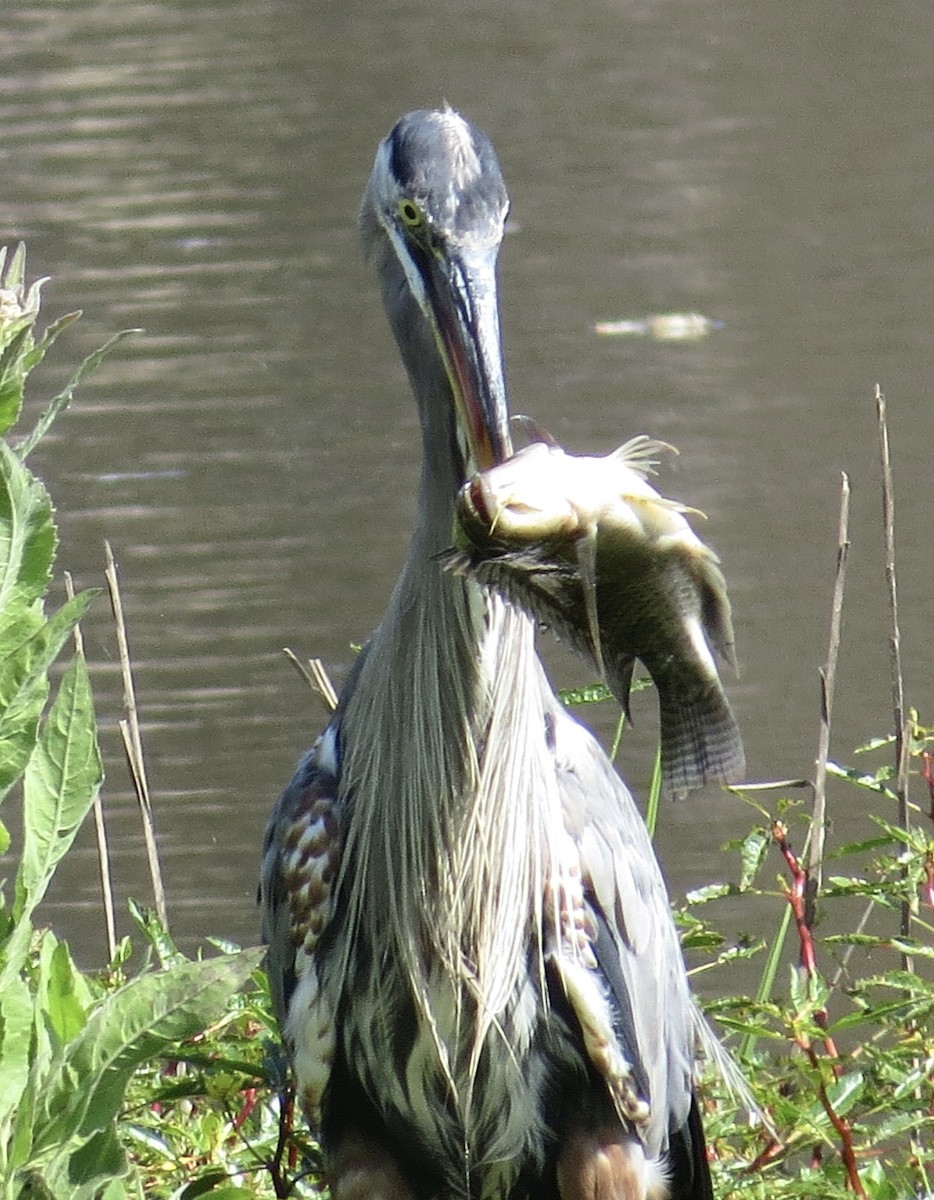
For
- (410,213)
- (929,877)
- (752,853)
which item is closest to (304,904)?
(752,853)

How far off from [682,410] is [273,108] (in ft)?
18.3

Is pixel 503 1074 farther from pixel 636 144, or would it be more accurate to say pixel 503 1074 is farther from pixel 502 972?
pixel 636 144

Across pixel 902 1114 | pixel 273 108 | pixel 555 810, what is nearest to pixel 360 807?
pixel 555 810

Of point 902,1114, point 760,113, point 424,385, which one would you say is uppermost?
point 424,385

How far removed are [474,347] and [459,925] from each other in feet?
2.80

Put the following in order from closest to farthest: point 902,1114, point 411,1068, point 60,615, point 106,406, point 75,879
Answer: point 60,615 → point 902,1114 → point 411,1068 → point 75,879 → point 106,406

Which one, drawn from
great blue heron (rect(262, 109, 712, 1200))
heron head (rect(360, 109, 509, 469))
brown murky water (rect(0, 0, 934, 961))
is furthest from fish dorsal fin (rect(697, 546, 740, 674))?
brown murky water (rect(0, 0, 934, 961))

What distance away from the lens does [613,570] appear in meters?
2.38

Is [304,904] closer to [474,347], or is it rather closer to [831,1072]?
[831,1072]

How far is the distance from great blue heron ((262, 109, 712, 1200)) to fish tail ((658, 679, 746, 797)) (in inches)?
19.6

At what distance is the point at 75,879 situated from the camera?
5.31 metres

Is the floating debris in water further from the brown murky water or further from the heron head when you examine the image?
the heron head

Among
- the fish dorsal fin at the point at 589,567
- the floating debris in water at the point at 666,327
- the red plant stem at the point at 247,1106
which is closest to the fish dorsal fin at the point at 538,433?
the fish dorsal fin at the point at 589,567

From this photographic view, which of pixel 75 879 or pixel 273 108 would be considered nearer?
pixel 75 879
